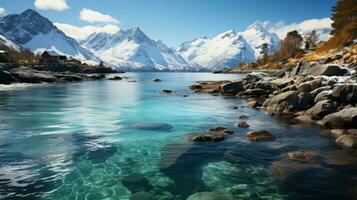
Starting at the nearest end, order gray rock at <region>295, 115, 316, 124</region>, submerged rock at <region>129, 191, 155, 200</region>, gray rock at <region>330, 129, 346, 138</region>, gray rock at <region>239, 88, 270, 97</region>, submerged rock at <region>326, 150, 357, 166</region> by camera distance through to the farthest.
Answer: submerged rock at <region>129, 191, 155, 200</region> < submerged rock at <region>326, 150, 357, 166</region> < gray rock at <region>330, 129, 346, 138</region> < gray rock at <region>295, 115, 316, 124</region> < gray rock at <region>239, 88, 270, 97</region>

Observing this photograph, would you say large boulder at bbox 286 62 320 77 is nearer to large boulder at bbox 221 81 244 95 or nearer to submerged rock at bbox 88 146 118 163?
large boulder at bbox 221 81 244 95

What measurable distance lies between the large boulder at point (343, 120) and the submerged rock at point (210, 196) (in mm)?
19710

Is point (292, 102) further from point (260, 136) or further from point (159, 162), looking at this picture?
point (159, 162)

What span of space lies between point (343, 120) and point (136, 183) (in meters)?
22.1

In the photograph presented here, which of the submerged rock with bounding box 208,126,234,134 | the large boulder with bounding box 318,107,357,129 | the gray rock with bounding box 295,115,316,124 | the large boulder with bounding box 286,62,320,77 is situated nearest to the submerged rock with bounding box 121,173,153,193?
the submerged rock with bounding box 208,126,234,134

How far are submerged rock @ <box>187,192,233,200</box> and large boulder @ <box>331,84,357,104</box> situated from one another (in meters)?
28.3

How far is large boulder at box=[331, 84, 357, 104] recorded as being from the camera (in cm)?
3894

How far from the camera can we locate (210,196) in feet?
52.3

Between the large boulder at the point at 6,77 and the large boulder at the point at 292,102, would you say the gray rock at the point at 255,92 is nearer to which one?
the large boulder at the point at 292,102

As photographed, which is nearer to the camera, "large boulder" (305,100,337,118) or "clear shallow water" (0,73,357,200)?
"clear shallow water" (0,73,357,200)

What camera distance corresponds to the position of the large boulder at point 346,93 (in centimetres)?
3894

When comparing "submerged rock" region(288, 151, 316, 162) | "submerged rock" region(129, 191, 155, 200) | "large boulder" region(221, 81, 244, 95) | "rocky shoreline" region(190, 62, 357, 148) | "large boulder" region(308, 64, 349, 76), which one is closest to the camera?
"submerged rock" region(129, 191, 155, 200)

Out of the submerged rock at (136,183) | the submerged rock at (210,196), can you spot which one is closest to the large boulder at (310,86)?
the submerged rock at (136,183)

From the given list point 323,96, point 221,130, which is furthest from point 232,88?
point 221,130
